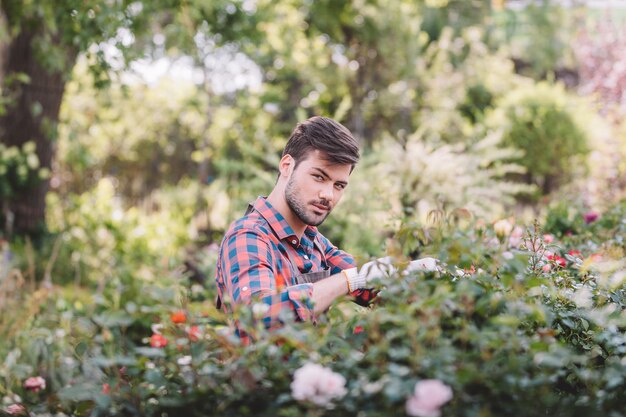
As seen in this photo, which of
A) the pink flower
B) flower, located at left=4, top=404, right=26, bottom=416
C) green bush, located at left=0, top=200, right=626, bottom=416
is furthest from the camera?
the pink flower

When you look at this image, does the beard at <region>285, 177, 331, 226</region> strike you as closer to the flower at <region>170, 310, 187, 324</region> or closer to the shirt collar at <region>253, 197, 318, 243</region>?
the shirt collar at <region>253, 197, 318, 243</region>

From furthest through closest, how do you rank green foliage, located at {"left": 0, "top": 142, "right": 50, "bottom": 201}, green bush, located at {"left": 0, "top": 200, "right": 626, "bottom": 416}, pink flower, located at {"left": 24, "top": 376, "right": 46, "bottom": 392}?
green foliage, located at {"left": 0, "top": 142, "right": 50, "bottom": 201}, pink flower, located at {"left": 24, "top": 376, "right": 46, "bottom": 392}, green bush, located at {"left": 0, "top": 200, "right": 626, "bottom": 416}

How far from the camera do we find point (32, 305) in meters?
3.71

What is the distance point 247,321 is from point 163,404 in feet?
0.68

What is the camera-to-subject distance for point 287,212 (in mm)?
2172

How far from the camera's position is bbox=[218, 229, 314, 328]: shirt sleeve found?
165cm

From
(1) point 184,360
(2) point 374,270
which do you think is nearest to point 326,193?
(2) point 374,270

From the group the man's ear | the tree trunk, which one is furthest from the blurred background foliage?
the man's ear

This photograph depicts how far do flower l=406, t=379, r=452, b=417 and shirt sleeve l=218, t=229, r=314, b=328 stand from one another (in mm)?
555

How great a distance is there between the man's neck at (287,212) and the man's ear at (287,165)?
61 millimetres

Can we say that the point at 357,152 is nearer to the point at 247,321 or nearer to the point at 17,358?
the point at 247,321

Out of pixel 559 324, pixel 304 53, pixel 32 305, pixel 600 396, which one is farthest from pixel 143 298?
pixel 304 53

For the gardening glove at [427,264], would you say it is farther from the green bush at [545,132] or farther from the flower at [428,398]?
the green bush at [545,132]

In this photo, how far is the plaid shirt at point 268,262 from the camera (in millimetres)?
1662
